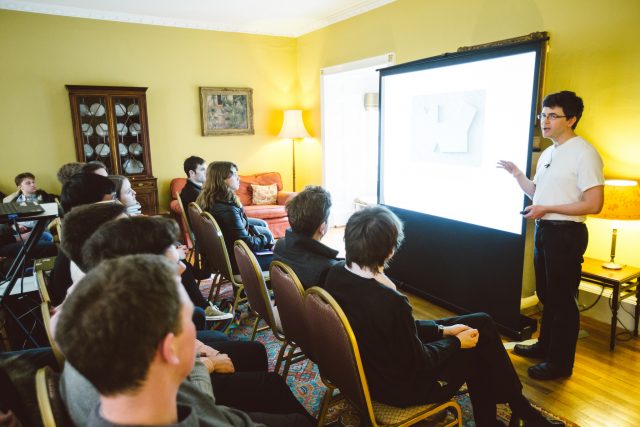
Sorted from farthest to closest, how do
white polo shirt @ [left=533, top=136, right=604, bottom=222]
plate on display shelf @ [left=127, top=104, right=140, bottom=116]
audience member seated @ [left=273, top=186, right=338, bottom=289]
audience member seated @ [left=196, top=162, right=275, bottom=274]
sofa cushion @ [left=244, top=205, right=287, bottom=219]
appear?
sofa cushion @ [left=244, top=205, right=287, bottom=219]
plate on display shelf @ [left=127, top=104, right=140, bottom=116]
audience member seated @ [left=196, top=162, right=275, bottom=274]
white polo shirt @ [left=533, top=136, right=604, bottom=222]
audience member seated @ [left=273, top=186, right=338, bottom=289]

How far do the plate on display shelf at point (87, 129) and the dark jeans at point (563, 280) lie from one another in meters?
5.03

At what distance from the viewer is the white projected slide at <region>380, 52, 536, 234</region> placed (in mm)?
2836

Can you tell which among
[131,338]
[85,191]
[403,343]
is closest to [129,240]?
Answer: [131,338]

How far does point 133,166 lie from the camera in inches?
216

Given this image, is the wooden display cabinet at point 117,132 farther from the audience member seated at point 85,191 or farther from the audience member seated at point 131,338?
the audience member seated at point 131,338

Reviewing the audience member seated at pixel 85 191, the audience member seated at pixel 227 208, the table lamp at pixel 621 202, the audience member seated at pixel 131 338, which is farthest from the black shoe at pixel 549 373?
the audience member seated at pixel 85 191

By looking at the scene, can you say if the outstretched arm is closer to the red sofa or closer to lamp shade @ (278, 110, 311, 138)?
the red sofa

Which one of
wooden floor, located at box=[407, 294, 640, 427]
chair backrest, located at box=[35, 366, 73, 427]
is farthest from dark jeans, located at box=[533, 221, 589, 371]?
chair backrest, located at box=[35, 366, 73, 427]

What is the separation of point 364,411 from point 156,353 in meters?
0.96

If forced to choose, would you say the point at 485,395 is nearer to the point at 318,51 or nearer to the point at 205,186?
the point at 205,186

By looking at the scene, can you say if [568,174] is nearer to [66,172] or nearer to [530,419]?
[530,419]

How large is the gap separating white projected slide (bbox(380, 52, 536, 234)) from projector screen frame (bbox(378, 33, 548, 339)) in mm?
55

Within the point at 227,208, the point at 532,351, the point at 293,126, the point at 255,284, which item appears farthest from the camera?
the point at 293,126

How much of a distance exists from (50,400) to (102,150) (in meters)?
4.88
